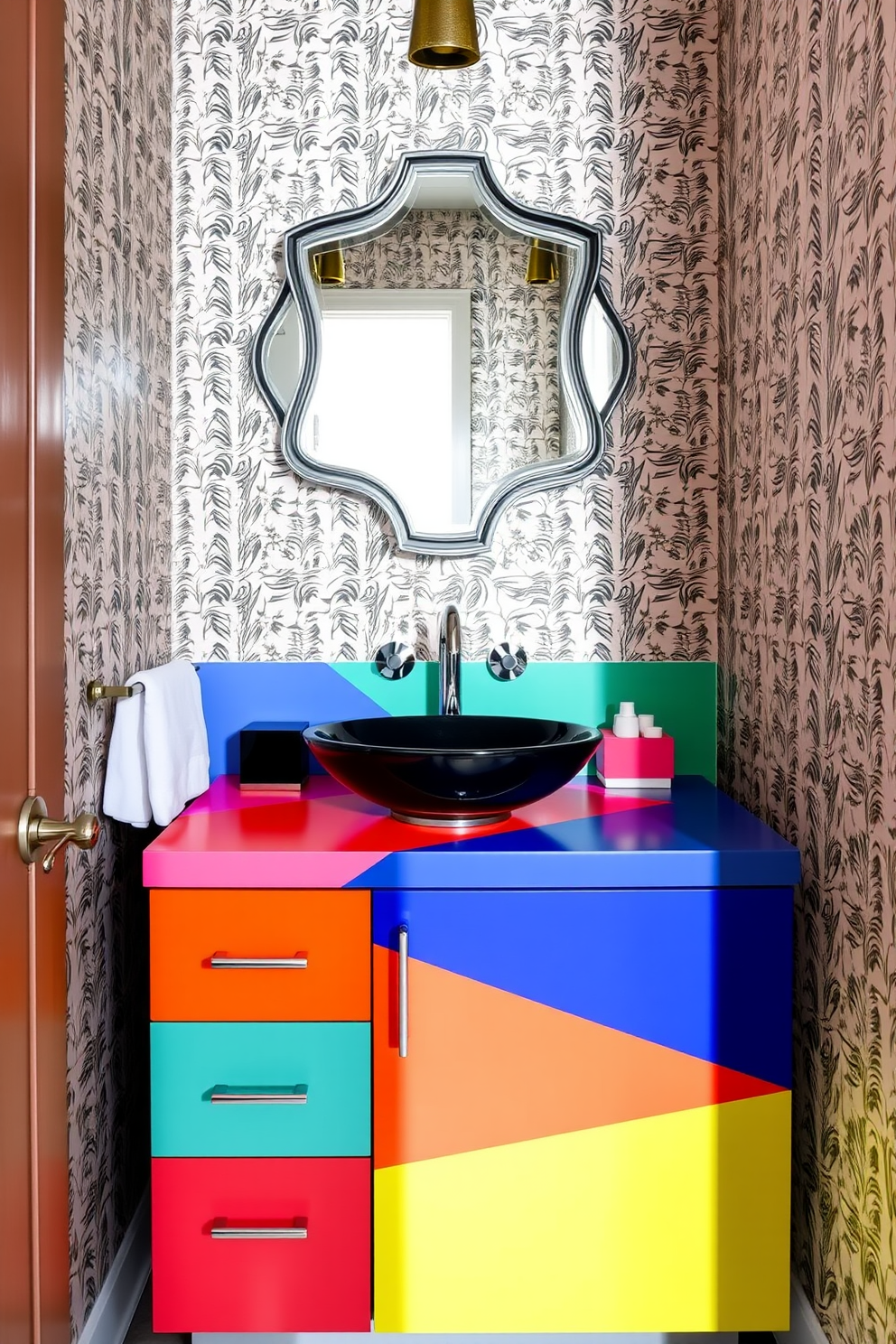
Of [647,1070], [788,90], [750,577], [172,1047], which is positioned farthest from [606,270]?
[172,1047]

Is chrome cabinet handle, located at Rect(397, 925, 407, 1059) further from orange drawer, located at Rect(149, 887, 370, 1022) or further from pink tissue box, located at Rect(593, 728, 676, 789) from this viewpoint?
pink tissue box, located at Rect(593, 728, 676, 789)

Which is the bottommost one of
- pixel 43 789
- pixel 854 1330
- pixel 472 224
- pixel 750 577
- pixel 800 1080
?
pixel 854 1330

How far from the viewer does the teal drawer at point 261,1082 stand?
1.48 m

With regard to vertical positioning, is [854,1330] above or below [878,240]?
below

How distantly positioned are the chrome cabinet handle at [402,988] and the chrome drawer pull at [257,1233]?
282 mm

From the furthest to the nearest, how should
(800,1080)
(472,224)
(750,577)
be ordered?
1. (472,224)
2. (750,577)
3. (800,1080)

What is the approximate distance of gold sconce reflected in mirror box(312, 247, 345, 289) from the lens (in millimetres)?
2045

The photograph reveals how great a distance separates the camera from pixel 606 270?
2.07m

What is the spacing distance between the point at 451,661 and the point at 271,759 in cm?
36

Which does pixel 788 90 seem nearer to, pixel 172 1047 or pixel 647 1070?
pixel 647 1070

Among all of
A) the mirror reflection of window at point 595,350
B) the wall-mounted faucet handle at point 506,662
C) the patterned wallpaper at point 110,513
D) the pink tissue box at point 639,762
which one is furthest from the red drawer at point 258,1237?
the mirror reflection of window at point 595,350

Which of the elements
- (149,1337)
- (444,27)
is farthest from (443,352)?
(149,1337)

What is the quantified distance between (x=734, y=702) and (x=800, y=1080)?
2.16ft

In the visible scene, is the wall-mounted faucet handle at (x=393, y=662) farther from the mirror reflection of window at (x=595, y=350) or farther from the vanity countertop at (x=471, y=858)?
the mirror reflection of window at (x=595, y=350)
